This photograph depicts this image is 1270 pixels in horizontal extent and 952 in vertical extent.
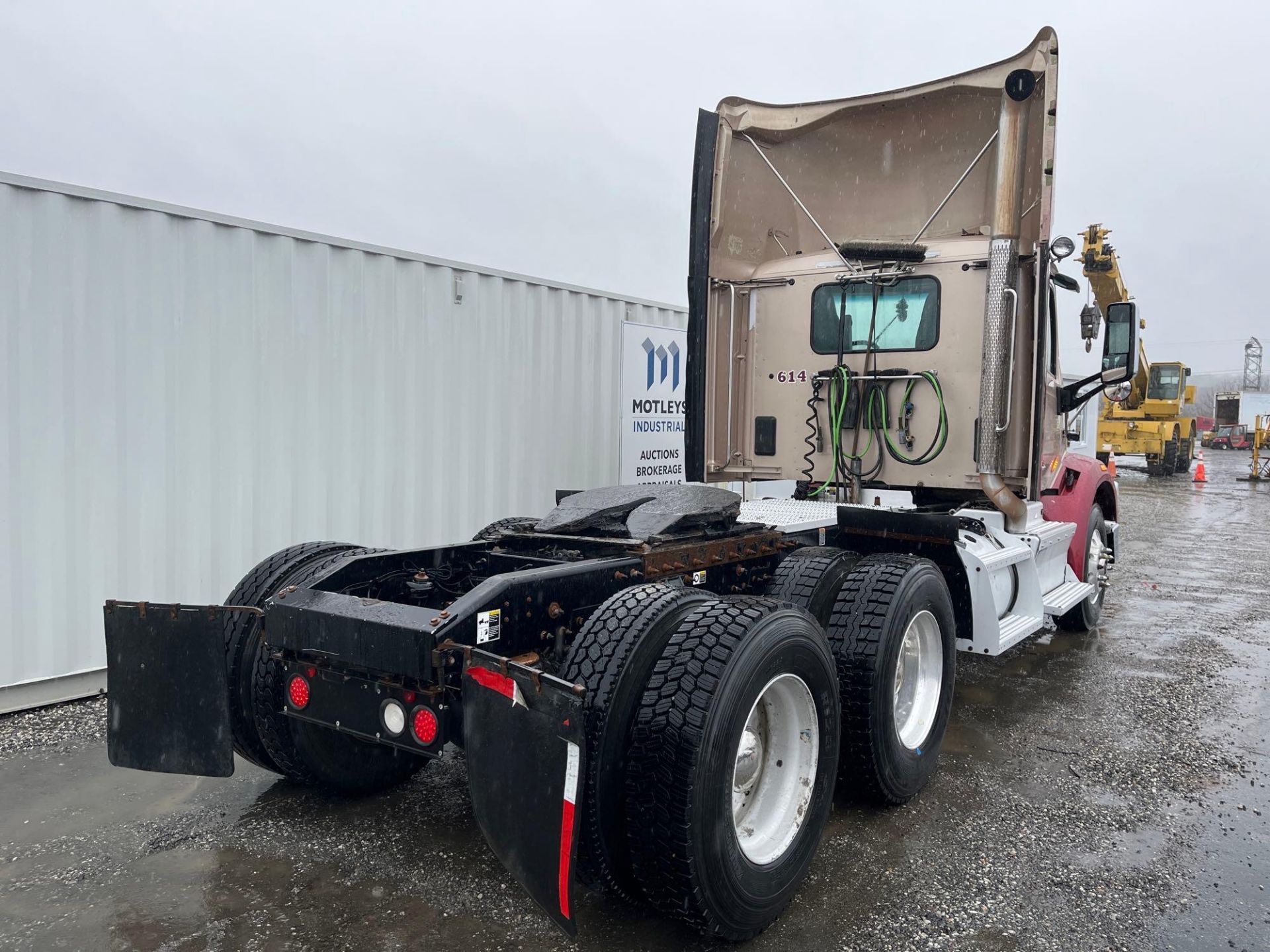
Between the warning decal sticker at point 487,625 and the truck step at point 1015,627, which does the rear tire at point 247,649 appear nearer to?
the warning decal sticker at point 487,625

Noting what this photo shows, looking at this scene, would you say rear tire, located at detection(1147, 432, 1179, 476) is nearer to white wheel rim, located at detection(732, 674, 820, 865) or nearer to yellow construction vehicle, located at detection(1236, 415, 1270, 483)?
yellow construction vehicle, located at detection(1236, 415, 1270, 483)

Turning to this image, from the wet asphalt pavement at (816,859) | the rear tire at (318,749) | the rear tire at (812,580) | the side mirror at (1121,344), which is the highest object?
the side mirror at (1121,344)

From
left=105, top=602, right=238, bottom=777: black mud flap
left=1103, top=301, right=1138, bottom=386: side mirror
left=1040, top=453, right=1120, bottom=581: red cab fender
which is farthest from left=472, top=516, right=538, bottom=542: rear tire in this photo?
left=1040, top=453, right=1120, bottom=581: red cab fender

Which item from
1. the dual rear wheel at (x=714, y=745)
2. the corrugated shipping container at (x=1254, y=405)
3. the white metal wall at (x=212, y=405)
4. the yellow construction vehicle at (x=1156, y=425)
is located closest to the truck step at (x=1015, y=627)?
the dual rear wheel at (x=714, y=745)

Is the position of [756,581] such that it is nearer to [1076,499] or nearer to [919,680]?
[919,680]

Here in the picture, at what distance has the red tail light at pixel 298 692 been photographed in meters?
2.95

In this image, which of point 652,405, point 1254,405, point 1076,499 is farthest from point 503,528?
point 1254,405

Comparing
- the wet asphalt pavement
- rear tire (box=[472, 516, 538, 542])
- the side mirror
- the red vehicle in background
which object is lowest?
the wet asphalt pavement

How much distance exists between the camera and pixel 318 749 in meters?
3.39

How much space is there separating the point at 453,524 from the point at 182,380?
2087mm

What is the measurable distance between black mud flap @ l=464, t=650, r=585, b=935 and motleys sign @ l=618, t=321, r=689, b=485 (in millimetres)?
5264

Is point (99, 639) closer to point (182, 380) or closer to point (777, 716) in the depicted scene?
point (182, 380)

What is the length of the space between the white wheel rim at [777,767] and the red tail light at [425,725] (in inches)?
38.6

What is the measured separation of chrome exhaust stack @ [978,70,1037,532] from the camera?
469 cm
